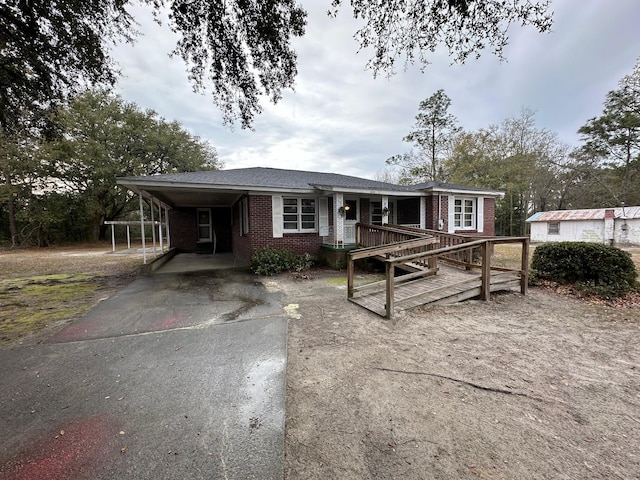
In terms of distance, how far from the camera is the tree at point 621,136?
65.4 feet

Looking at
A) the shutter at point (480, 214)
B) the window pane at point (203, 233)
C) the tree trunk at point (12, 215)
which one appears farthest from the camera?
the tree trunk at point (12, 215)

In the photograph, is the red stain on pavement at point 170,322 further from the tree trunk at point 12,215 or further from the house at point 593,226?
the tree trunk at point 12,215

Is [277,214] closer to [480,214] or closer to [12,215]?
[480,214]

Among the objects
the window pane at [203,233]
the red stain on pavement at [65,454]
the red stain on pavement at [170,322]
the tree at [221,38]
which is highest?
the tree at [221,38]

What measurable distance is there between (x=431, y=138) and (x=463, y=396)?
982 inches

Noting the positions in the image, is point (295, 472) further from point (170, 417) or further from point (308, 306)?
point (308, 306)

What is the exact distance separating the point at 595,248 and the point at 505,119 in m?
23.6

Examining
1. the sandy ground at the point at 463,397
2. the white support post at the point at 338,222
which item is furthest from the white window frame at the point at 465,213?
the sandy ground at the point at 463,397

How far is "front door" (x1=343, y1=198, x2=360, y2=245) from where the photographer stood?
10.5 metres

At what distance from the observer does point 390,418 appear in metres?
2.22

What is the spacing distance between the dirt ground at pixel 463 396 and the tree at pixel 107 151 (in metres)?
25.1

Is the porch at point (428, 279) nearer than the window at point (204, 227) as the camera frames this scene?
Yes

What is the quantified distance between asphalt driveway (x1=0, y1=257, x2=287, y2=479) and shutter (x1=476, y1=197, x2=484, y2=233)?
12421 millimetres

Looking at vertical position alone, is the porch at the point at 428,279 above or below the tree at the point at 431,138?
below
